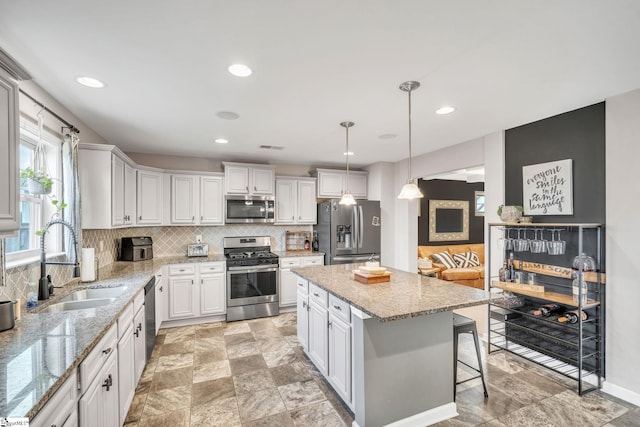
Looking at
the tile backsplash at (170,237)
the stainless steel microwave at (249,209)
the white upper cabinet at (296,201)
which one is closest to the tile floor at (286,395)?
the tile backsplash at (170,237)

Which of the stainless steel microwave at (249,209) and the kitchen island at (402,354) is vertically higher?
the stainless steel microwave at (249,209)

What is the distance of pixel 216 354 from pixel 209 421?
3.68 feet

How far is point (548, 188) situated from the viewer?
118 inches

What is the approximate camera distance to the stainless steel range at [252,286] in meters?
4.31

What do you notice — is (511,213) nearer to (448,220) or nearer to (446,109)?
(446,109)

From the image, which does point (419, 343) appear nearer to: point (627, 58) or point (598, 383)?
point (598, 383)

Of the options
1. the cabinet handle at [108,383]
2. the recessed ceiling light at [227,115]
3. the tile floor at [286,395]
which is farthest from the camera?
the recessed ceiling light at [227,115]

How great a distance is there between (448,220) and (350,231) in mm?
3287

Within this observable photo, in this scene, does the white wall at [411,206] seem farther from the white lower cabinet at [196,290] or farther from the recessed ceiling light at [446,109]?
the white lower cabinet at [196,290]

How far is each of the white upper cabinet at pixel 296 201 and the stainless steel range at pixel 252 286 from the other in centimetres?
76

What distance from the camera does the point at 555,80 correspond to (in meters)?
2.14

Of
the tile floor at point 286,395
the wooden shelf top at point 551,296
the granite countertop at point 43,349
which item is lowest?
the tile floor at point 286,395

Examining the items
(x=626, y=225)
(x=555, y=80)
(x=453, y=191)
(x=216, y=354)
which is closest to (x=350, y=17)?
(x=555, y=80)

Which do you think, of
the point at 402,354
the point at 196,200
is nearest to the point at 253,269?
the point at 196,200
